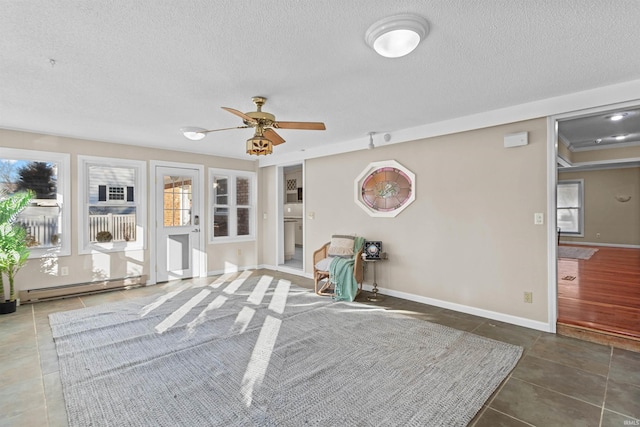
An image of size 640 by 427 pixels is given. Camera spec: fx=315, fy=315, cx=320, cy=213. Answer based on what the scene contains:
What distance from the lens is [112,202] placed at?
5.02 meters

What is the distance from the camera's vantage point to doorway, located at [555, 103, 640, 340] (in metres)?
3.31

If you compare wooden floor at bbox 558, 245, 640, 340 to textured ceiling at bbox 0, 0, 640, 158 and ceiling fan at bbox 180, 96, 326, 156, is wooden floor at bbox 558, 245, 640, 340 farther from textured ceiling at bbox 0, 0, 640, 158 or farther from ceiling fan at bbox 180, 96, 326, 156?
ceiling fan at bbox 180, 96, 326, 156

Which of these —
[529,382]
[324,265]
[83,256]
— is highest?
[83,256]

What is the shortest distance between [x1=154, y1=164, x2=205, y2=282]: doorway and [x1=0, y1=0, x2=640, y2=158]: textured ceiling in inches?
73.3

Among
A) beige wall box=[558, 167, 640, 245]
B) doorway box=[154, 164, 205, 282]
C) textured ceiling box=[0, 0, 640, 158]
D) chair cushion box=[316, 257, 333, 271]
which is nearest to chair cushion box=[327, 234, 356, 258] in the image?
chair cushion box=[316, 257, 333, 271]

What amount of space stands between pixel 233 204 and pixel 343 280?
3097mm

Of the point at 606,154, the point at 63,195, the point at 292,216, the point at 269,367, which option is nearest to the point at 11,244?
the point at 63,195

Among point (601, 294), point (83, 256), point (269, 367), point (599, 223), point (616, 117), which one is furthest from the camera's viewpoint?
point (599, 223)

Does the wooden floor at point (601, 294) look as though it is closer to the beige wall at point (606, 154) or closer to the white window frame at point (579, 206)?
the beige wall at point (606, 154)

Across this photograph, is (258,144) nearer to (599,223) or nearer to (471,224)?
(471,224)

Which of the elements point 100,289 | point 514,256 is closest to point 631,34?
point 514,256

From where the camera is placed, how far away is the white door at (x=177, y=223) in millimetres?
5488

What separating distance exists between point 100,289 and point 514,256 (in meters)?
5.74

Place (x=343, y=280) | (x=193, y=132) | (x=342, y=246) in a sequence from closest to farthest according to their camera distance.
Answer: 1. (x=193, y=132)
2. (x=343, y=280)
3. (x=342, y=246)
